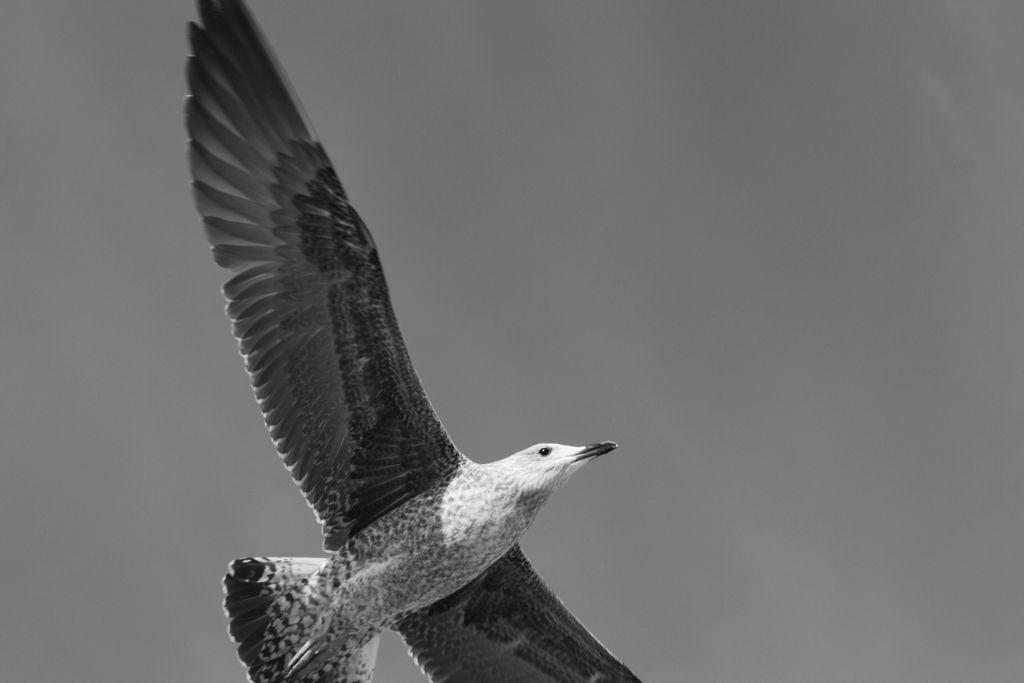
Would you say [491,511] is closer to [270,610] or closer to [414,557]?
[414,557]

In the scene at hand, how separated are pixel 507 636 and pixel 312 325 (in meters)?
4.79

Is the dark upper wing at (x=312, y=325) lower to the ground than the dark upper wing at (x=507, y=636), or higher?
higher

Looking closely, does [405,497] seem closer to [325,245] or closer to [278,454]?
[278,454]

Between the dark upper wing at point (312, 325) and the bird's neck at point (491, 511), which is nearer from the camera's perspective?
the bird's neck at point (491, 511)

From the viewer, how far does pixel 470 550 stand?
1678 centimetres

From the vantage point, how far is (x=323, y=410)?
17.3m

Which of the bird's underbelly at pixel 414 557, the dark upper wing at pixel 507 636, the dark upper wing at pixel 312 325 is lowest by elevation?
the dark upper wing at pixel 507 636

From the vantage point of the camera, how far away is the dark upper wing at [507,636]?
1830 centimetres

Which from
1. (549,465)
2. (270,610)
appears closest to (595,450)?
(549,465)

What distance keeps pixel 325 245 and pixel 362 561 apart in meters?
3.79

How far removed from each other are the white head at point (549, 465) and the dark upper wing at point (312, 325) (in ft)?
2.98

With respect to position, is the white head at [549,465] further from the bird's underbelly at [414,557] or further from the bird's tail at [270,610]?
the bird's tail at [270,610]

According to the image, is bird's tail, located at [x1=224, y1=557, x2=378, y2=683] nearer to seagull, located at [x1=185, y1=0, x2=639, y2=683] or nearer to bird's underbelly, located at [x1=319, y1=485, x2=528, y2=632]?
seagull, located at [x1=185, y1=0, x2=639, y2=683]

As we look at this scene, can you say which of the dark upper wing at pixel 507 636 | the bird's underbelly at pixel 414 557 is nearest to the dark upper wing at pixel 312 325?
the bird's underbelly at pixel 414 557
